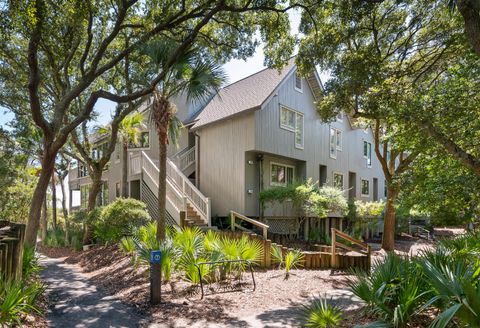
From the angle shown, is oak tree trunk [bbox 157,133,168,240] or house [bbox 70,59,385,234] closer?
oak tree trunk [bbox 157,133,168,240]

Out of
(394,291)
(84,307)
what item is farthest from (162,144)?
(394,291)

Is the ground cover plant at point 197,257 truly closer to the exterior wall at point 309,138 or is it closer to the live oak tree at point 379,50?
the live oak tree at point 379,50

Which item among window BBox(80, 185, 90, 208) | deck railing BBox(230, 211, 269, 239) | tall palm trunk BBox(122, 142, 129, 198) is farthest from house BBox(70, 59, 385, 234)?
window BBox(80, 185, 90, 208)

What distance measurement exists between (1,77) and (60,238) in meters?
9.22

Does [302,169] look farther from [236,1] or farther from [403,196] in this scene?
[236,1]

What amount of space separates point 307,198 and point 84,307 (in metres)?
10.9

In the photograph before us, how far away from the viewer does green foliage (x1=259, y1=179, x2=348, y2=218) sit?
1639cm

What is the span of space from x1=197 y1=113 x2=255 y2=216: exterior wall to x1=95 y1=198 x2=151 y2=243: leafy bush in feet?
14.5

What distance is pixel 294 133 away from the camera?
19.9 metres

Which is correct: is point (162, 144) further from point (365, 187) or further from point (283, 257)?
point (365, 187)

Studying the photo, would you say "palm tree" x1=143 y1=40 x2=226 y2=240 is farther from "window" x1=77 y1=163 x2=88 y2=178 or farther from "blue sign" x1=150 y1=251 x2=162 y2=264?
"window" x1=77 y1=163 x2=88 y2=178

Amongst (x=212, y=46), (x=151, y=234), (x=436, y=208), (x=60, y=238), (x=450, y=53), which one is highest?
(x=212, y=46)

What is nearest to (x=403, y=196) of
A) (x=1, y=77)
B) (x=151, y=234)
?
(x=151, y=234)

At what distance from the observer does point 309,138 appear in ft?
69.8
